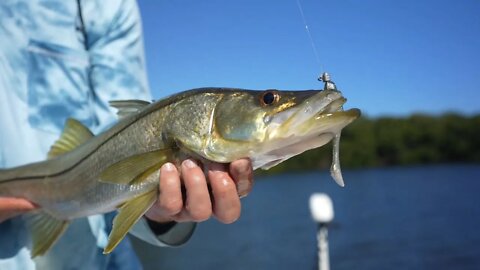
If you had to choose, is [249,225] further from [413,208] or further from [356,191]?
[356,191]

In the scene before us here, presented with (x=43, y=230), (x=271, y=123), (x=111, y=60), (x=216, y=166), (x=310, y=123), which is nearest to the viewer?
(x=310, y=123)

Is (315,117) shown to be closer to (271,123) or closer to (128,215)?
(271,123)

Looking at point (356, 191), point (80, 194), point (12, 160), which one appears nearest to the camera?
point (80, 194)

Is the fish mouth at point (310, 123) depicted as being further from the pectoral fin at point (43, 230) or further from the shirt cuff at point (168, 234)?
the pectoral fin at point (43, 230)

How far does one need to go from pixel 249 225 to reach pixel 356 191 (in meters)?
17.8

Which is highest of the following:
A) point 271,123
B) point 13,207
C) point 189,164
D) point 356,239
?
point 271,123

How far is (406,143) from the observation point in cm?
7812

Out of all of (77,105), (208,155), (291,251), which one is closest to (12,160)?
(77,105)

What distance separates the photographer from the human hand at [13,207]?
248cm

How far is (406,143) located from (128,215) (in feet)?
262

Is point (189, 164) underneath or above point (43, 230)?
above

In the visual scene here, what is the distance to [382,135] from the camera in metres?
77.8

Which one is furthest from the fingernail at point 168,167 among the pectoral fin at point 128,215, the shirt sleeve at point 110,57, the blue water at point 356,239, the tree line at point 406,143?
the tree line at point 406,143

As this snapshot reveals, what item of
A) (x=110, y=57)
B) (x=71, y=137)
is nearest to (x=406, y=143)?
(x=110, y=57)
